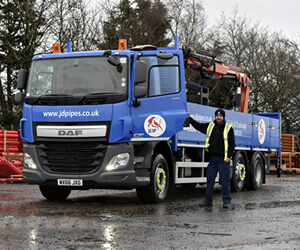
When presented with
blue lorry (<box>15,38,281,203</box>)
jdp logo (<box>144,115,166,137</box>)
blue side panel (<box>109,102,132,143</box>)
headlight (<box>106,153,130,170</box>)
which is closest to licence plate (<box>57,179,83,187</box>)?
blue lorry (<box>15,38,281,203</box>)

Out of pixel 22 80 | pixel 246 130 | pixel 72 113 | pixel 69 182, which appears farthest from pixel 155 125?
pixel 246 130

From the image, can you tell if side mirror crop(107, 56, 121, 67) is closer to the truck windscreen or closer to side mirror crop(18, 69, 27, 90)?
the truck windscreen

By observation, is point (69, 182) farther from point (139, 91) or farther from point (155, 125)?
point (139, 91)

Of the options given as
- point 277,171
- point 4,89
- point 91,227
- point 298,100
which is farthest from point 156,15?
point 91,227

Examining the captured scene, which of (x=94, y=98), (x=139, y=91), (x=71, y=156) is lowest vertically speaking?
(x=71, y=156)

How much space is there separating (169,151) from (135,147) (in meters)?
1.06

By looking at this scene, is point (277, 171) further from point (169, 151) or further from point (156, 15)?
point (156, 15)

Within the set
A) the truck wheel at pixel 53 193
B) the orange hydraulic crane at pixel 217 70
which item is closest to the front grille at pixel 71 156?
the truck wheel at pixel 53 193

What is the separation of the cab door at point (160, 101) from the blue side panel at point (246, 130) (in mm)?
790

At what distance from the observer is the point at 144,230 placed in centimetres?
812

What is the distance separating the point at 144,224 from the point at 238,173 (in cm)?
765

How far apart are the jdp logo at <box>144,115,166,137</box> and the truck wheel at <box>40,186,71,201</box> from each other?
2.44 m

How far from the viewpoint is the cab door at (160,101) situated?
11.6m

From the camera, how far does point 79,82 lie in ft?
37.7
